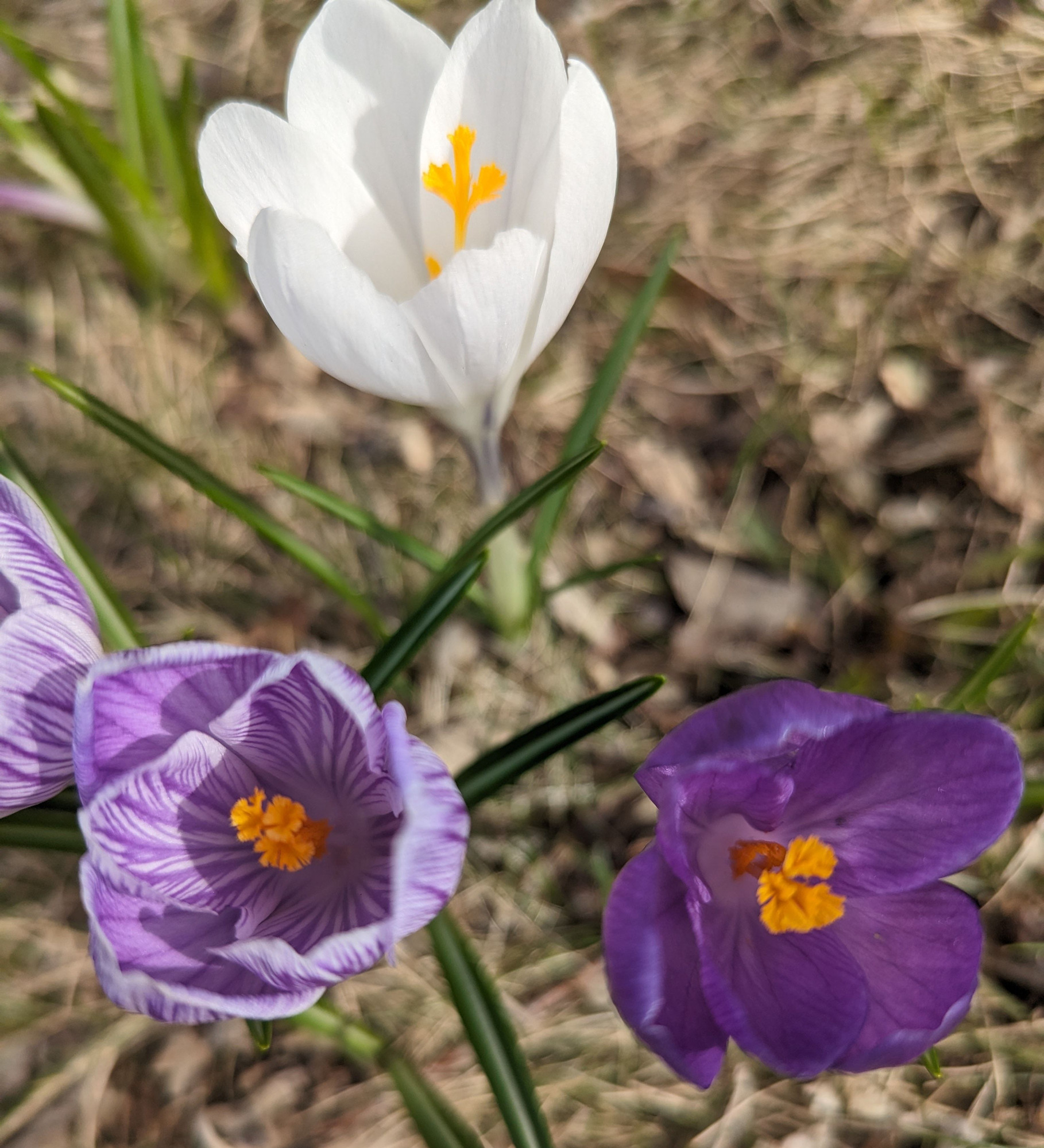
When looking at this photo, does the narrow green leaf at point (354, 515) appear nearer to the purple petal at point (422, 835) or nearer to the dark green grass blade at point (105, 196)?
the purple petal at point (422, 835)

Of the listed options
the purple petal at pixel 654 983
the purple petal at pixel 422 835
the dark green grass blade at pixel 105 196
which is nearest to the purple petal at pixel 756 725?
the purple petal at pixel 654 983

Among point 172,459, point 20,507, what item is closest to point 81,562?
point 172,459

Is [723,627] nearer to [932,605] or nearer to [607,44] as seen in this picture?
[932,605]

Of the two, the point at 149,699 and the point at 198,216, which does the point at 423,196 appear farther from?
the point at 198,216

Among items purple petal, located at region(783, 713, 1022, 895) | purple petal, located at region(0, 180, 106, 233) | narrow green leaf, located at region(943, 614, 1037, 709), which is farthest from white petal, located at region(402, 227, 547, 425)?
purple petal, located at region(0, 180, 106, 233)

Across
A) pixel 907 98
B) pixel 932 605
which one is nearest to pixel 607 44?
pixel 907 98

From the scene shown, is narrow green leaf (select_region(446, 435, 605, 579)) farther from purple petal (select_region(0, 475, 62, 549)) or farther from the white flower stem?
purple petal (select_region(0, 475, 62, 549))
